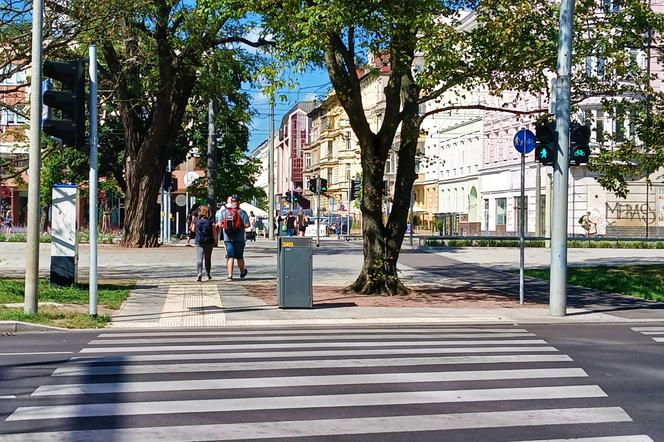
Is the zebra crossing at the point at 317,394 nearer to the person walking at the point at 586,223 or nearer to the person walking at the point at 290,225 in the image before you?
the person walking at the point at 290,225

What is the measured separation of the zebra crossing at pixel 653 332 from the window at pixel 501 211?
162ft

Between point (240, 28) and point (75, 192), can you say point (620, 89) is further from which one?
point (240, 28)

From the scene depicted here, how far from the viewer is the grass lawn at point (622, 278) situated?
2103cm

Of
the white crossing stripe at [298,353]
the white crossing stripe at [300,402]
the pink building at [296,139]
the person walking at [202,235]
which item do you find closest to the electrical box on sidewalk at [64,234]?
the person walking at [202,235]

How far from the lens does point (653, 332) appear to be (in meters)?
13.8

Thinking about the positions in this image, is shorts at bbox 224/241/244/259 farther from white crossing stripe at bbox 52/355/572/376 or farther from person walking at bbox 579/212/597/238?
person walking at bbox 579/212/597/238

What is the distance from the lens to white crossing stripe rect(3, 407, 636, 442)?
652 centimetres

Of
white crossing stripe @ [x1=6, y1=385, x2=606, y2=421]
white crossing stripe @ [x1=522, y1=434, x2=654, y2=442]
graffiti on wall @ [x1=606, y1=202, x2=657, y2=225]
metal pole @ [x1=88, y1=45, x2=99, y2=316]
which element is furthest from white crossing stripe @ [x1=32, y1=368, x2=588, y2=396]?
graffiti on wall @ [x1=606, y1=202, x2=657, y2=225]

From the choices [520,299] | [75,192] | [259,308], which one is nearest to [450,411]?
[259,308]

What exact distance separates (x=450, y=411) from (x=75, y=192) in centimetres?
1219

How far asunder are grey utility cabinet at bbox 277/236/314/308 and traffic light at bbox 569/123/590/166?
505 centimetres

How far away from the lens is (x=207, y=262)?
2123 cm

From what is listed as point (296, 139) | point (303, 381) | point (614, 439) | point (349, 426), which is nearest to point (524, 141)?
point (303, 381)

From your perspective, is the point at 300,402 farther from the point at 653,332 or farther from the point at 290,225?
the point at 290,225
